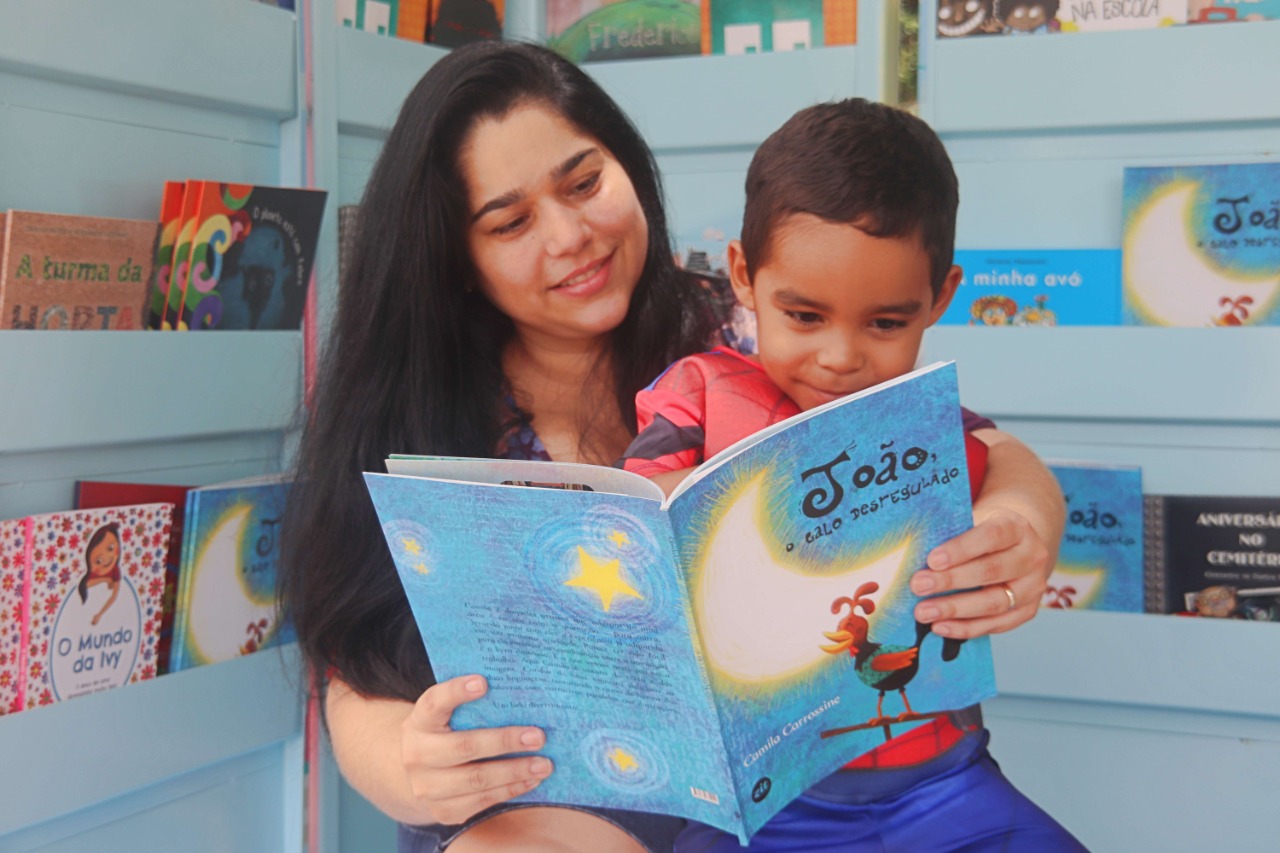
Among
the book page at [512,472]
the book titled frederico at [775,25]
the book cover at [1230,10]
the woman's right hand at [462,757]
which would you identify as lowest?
the woman's right hand at [462,757]

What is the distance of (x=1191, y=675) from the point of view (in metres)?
1.82

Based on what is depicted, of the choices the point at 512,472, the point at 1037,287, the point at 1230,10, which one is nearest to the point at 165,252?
the point at 512,472

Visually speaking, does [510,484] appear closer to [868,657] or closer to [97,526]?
[868,657]

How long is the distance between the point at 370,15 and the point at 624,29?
0.45 metres

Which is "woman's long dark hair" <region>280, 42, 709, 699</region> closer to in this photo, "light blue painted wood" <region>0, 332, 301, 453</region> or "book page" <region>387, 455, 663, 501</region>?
"light blue painted wood" <region>0, 332, 301, 453</region>

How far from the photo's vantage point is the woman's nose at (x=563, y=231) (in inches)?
51.1

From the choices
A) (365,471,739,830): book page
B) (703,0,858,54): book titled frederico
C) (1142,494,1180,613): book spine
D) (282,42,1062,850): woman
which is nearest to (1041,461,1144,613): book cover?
(1142,494,1180,613): book spine

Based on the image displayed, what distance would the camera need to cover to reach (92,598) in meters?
1.48

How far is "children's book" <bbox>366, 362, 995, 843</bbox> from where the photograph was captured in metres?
0.83

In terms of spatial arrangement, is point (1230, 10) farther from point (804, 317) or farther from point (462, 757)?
point (462, 757)

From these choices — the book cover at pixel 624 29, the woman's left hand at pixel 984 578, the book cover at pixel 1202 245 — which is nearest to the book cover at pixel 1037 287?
the book cover at pixel 1202 245

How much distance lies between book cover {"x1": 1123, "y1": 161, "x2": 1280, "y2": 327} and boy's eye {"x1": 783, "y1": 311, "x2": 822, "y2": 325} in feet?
3.15

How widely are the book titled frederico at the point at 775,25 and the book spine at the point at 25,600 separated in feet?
4.30

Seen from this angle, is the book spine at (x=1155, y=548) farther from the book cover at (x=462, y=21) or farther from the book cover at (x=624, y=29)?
the book cover at (x=462, y=21)
